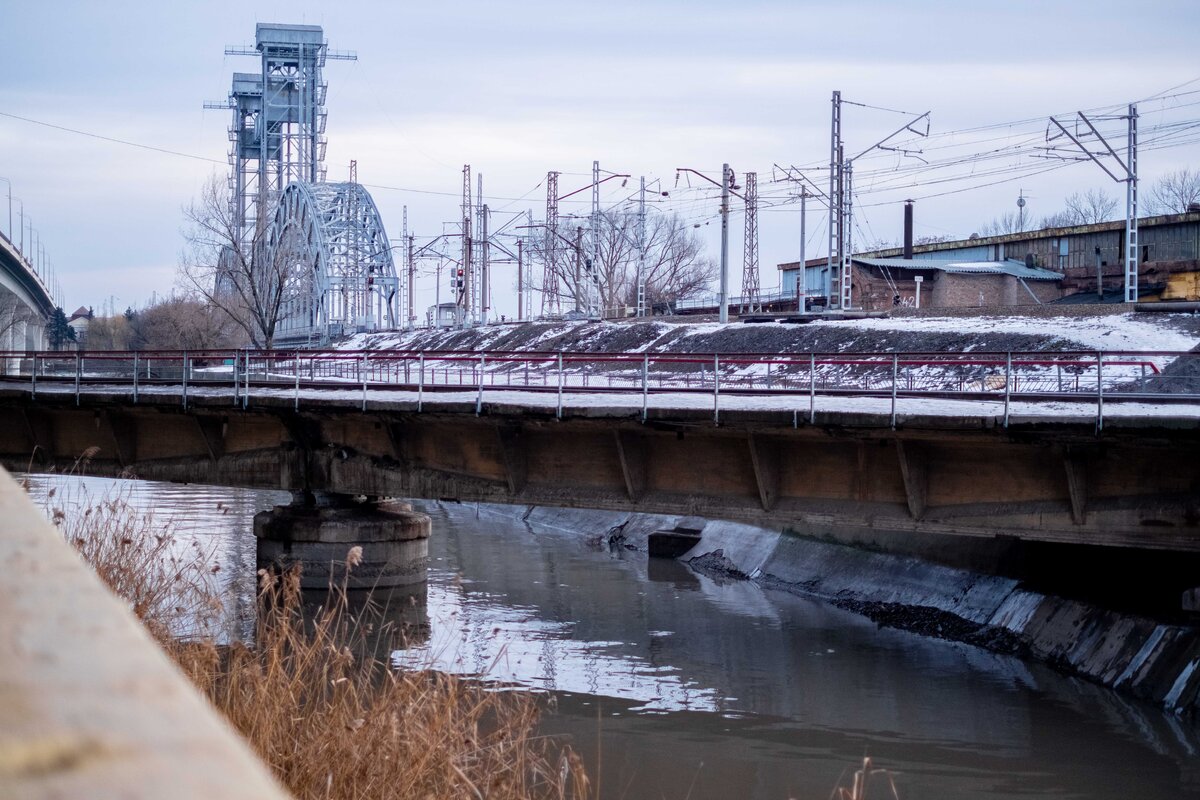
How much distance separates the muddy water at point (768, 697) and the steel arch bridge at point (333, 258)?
80041 millimetres

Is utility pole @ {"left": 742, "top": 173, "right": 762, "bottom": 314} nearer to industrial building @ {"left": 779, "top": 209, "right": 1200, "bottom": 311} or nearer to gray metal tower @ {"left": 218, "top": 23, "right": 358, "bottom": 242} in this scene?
industrial building @ {"left": 779, "top": 209, "right": 1200, "bottom": 311}

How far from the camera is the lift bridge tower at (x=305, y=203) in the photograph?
10744 cm

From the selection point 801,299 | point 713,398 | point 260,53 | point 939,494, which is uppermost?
point 260,53

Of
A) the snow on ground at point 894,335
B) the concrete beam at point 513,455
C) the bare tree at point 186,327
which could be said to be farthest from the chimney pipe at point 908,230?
the concrete beam at point 513,455

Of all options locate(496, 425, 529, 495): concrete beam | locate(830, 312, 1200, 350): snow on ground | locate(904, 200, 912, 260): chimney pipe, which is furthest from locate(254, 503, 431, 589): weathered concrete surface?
locate(904, 200, 912, 260): chimney pipe

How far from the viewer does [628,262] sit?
361 feet

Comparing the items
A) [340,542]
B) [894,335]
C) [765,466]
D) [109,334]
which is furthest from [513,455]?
[109,334]

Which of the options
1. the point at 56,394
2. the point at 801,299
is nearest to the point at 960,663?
the point at 56,394

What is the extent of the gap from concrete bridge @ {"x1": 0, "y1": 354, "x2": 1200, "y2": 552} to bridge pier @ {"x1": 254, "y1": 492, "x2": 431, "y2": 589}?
0.99 meters

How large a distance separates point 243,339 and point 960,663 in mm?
111344

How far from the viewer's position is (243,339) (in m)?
123

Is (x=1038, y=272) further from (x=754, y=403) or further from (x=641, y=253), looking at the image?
(x=754, y=403)

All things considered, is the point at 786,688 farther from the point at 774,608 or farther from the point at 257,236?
the point at 257,236

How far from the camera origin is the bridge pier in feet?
93.4
